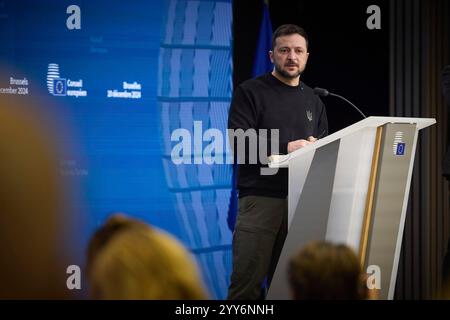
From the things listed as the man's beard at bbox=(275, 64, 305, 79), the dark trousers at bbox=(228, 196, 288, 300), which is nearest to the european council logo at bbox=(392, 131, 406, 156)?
the dark trousers at bbox=(228, 196, 288, 300)

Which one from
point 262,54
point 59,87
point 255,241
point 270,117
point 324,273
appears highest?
point 262,54

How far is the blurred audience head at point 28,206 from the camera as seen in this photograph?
4777 millimetres

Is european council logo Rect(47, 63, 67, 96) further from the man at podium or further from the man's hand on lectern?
the man's hand on lectern

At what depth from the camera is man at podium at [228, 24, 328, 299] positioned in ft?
12.6

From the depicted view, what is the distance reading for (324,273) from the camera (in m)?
1.76

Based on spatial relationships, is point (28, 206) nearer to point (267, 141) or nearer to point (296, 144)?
point (267, 141)

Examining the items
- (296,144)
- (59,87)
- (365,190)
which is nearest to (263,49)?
(59,87)

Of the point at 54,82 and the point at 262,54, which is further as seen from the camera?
the point at 262,54

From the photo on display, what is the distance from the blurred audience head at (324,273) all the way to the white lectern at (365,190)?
142cm

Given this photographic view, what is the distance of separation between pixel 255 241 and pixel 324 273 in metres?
2.11

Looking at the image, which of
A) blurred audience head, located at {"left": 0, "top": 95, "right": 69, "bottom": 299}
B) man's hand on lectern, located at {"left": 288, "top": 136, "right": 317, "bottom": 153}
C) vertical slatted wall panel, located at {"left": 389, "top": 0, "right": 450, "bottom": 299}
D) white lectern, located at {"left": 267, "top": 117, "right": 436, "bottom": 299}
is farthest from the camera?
vertical slatted wall panel, located at {"left": 389, "top": 0, "right": 450, "bottom": 299}

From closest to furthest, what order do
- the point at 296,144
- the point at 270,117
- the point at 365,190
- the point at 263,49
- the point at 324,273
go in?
the point at 324,273 < the point at 365,190 < the point at 296,144 < the point at 270,117 < the point at 263,49

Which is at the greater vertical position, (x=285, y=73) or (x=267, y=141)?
(x=285, y=73)

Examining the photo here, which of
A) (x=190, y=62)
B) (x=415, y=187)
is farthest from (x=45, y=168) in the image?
(x=415, y=187)
